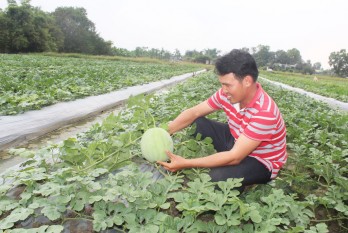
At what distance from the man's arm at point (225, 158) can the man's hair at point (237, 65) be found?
0.55 metres

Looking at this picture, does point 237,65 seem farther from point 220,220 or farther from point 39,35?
point 39,35

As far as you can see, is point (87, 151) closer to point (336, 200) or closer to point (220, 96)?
point (220, 96)

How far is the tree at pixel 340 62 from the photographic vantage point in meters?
95.5

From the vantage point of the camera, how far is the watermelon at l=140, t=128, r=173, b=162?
269 cm

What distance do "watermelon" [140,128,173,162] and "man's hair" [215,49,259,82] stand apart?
30.3 inches

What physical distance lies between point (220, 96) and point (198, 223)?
1.73 metres

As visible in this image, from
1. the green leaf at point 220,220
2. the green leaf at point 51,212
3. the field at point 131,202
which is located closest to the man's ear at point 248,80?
the field at point 131,202

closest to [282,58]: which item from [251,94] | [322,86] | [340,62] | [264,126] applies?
[340,62]

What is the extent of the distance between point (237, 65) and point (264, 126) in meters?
0.57

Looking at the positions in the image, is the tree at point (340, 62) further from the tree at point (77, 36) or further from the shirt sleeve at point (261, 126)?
the shirt sleeve at point (261, 126)

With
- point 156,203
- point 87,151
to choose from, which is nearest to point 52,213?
point 156,203

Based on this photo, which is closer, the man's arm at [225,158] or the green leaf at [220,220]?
the green leaf at [220,220]

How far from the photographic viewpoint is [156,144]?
106 inches

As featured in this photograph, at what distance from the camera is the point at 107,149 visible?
2.80m
